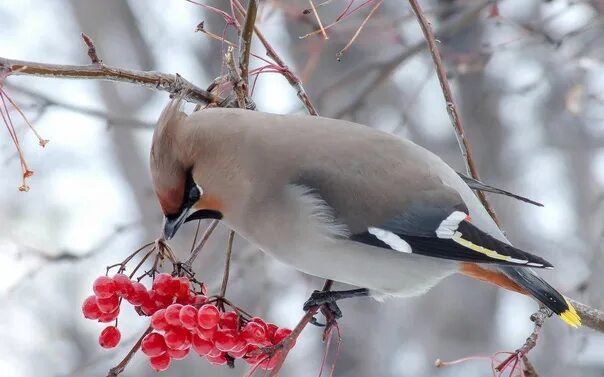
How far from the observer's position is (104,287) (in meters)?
1.80

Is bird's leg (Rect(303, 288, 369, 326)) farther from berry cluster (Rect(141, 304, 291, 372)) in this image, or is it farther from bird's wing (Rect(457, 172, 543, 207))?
bird's wing (Rect(457, 172, 543, 207))

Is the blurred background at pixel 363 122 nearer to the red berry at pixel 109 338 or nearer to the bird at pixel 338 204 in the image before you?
the bird at pixel 338 204

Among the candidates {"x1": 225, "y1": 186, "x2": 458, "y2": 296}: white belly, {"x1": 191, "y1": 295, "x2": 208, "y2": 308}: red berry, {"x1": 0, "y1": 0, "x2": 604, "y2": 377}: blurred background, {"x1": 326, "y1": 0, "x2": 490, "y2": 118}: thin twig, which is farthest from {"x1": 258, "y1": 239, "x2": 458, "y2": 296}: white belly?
{"x1": 0, "y1": 0, "x2": 604, "y2": 377}: blurred background

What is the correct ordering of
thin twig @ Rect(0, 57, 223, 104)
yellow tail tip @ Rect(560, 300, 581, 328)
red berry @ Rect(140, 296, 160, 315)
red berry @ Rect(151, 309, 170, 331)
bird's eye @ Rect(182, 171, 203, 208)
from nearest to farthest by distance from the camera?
thin twig @ Rect(0, 57, 223, 104) < red berry @ Rect(151, 309, 170, 331) < red berry @ Rect(140, 296, 160, 315) < bird's eye @ Rect(182, 171, 203, 208) < yellow tail tip @ Rect(560, 300, 581, 328)

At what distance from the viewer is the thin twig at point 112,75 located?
1612mm

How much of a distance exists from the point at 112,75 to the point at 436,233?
2.78 ft

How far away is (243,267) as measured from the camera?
11.3 feet

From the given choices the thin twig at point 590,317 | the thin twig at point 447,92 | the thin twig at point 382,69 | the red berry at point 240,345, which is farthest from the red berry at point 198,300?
the thin twig at point 382,69

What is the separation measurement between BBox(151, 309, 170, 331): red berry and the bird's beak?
190mm

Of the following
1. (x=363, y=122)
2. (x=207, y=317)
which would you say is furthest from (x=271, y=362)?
(x=363, y=122)

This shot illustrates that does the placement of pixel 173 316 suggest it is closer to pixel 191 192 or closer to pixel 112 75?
pixel 191 192

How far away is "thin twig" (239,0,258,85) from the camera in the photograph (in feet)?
6.02

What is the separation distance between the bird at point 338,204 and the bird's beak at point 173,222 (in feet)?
0.22

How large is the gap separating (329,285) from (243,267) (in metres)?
1.29
